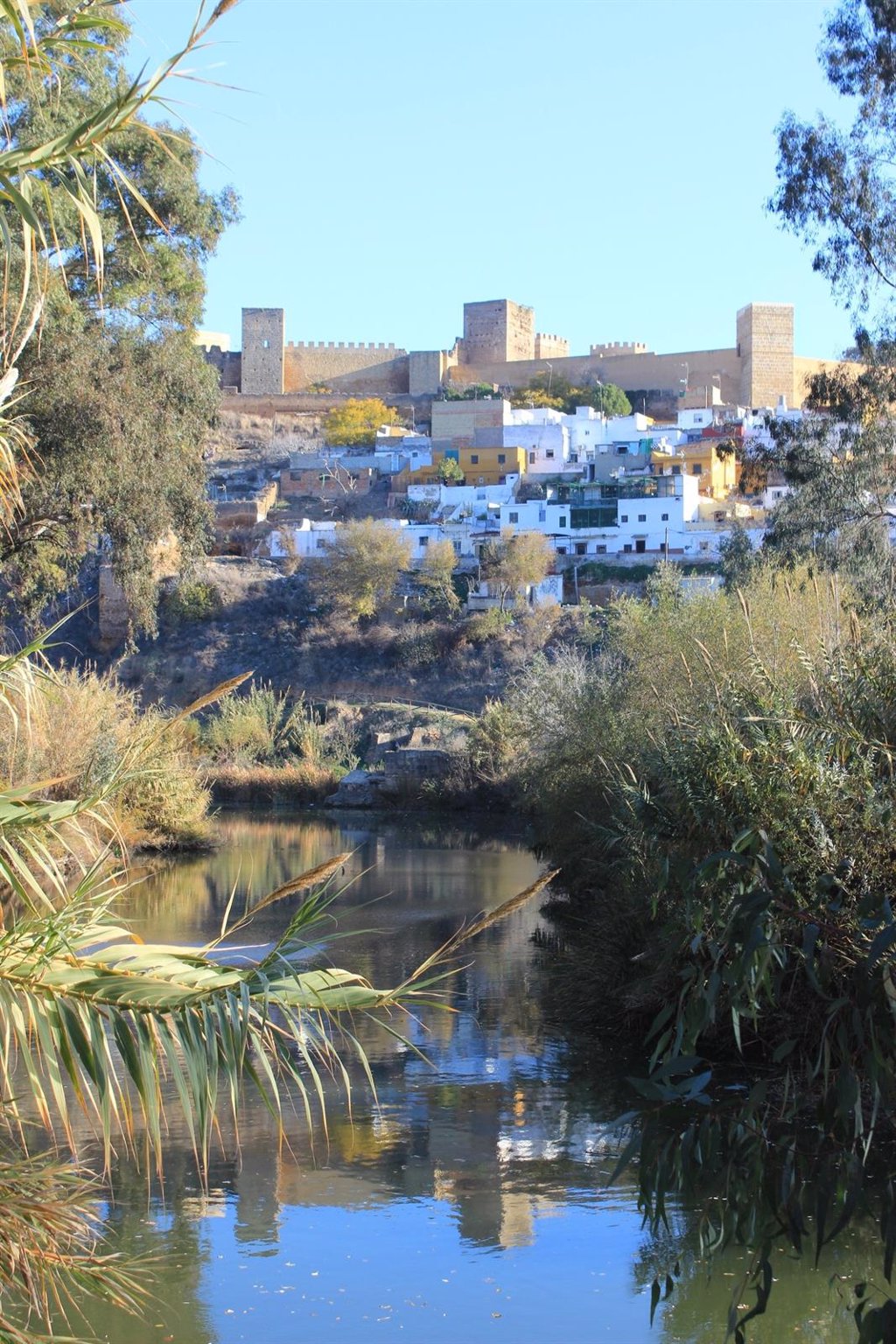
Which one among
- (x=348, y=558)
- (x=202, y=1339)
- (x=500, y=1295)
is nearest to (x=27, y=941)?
(x=202, y=1339)

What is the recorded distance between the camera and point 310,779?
30.6m

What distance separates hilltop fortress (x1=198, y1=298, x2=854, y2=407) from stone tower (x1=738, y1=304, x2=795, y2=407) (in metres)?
0.05

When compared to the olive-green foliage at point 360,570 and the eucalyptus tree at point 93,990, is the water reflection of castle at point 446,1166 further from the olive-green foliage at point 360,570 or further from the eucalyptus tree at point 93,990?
the olive-green foliage at point 360,570

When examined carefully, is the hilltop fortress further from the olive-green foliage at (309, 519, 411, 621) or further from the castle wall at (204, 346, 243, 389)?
the olive-green foliage at (309, 519, 411, 621)

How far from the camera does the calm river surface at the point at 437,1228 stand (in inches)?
240

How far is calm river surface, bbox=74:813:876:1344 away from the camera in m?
6.10

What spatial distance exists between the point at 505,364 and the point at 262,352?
14.7 metres

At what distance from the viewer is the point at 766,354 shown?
257 feet

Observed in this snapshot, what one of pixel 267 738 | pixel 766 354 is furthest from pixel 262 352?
pixel 267 738

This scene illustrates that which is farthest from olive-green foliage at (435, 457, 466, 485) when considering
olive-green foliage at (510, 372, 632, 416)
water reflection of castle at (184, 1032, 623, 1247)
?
water reflection of castle at (184, 1032, 623, 1247)

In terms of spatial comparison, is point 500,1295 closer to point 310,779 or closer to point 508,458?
point 310,779

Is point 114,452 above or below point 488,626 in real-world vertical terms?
above

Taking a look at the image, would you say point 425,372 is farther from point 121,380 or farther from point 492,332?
point 121,380

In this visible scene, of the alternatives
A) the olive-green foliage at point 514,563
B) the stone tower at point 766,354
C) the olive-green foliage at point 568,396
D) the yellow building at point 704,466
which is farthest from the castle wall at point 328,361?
the olive-green foliage at point 514,563
